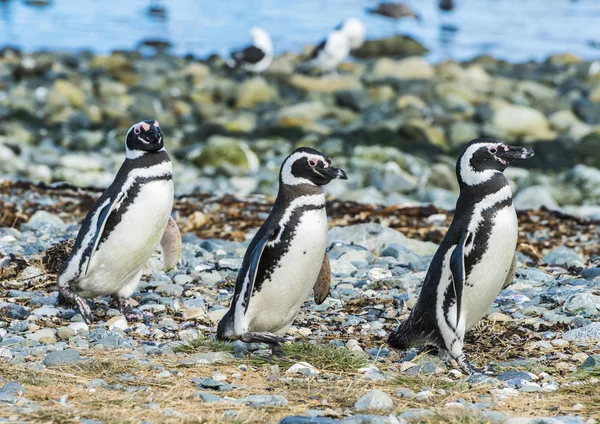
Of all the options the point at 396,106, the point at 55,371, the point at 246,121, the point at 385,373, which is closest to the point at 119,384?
the point at 55,371

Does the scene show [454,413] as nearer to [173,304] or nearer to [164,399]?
[164,399]

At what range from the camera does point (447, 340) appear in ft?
16.9

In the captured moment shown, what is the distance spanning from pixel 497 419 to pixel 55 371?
205cm

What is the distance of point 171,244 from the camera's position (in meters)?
6.35

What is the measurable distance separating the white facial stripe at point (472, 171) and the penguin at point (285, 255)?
697 millimetres

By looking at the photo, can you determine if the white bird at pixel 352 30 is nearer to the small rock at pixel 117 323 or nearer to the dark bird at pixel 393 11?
the dark bird at pixel 393 11

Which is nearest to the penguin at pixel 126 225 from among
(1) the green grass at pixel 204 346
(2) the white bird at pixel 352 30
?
(1) the green grass at pixel 204 346

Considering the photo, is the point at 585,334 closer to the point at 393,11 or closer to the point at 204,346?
the point at 204,346

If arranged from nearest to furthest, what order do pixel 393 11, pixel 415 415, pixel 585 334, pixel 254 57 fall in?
pixel 415 415 → pixel 585 334 → pixel 254 57 → pixel 393 11

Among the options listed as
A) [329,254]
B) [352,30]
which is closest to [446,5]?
[352,30]

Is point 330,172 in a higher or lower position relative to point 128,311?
A: higher

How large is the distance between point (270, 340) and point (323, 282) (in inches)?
23.1

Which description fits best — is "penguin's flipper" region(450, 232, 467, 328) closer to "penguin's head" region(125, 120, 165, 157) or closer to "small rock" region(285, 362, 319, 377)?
"small rock" region(285, 362, 319, 377)

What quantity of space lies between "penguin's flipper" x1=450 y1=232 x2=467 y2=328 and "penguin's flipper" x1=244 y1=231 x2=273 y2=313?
962 millimetres
